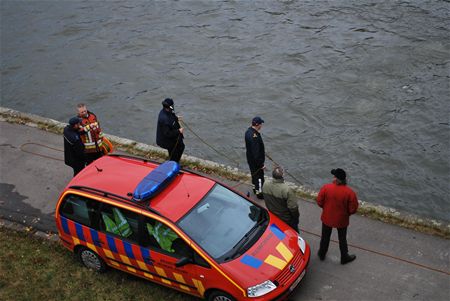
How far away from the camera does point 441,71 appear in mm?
17453

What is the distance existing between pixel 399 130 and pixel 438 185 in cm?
266

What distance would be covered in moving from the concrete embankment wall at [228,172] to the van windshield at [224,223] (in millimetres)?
2364

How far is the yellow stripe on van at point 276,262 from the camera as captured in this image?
7.55 metres

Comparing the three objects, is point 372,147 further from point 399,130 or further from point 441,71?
point 441,71

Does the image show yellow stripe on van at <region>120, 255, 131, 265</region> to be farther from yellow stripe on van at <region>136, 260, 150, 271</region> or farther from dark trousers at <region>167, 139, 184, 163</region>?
dark trousers at <region>167, 139, 184, 163</region>

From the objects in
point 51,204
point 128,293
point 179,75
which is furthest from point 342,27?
point 128,293

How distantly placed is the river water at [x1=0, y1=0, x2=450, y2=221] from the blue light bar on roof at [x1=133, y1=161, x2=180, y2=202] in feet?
16.7

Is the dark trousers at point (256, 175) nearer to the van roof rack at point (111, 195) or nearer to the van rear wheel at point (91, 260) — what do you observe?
the van roof rack at point (111, 195)

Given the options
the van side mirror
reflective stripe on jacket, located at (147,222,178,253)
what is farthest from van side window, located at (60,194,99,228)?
the van side mirror

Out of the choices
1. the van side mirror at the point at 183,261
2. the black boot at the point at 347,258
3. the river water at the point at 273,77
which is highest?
the van side mirror at the point at 183,261

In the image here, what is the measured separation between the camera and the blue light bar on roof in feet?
25.8

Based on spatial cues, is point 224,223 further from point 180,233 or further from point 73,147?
point 73,147

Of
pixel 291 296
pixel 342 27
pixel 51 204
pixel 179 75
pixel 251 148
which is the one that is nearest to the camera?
pixel 291 296

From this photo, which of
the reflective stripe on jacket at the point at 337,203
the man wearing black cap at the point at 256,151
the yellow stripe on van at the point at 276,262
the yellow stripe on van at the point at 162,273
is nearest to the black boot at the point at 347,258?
the reflective stripe on jacket at the point at 337,203
